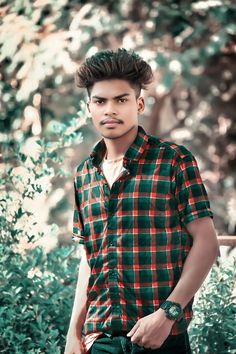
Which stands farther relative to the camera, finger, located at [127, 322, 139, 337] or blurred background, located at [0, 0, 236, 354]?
blurred background, located at [0, 0, 236, 354]

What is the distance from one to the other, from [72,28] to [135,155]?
3.73 meters

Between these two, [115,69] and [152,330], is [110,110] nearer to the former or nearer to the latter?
[115,69]

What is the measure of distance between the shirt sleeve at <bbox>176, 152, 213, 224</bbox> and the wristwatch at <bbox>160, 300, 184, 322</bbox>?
250 mm

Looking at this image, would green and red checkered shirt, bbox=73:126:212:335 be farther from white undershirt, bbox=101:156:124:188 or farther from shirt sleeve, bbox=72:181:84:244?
shirt sleeve, bbox=72:181:84:244

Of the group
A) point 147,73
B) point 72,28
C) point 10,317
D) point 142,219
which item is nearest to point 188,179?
point 142,219

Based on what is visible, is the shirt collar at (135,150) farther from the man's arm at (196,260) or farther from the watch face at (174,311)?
the watch face at (174,311)

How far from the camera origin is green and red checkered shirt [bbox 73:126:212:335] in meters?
2.47

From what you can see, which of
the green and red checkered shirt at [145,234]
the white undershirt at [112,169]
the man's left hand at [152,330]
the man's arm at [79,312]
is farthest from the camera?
the man's arm at [79,312]

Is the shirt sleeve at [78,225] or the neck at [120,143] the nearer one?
the neck at [120,143]

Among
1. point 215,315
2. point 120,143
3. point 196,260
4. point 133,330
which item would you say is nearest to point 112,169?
point 120,143

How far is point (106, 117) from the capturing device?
2529 millimetres

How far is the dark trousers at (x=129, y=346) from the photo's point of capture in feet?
7.98

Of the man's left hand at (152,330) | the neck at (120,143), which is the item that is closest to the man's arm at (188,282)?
the man's left hand at (152,330)

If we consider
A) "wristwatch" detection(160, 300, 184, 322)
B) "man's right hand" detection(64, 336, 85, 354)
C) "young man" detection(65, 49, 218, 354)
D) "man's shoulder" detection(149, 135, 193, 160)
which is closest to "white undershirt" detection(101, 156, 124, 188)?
"young man" detection(65, 49, 218, 354)
